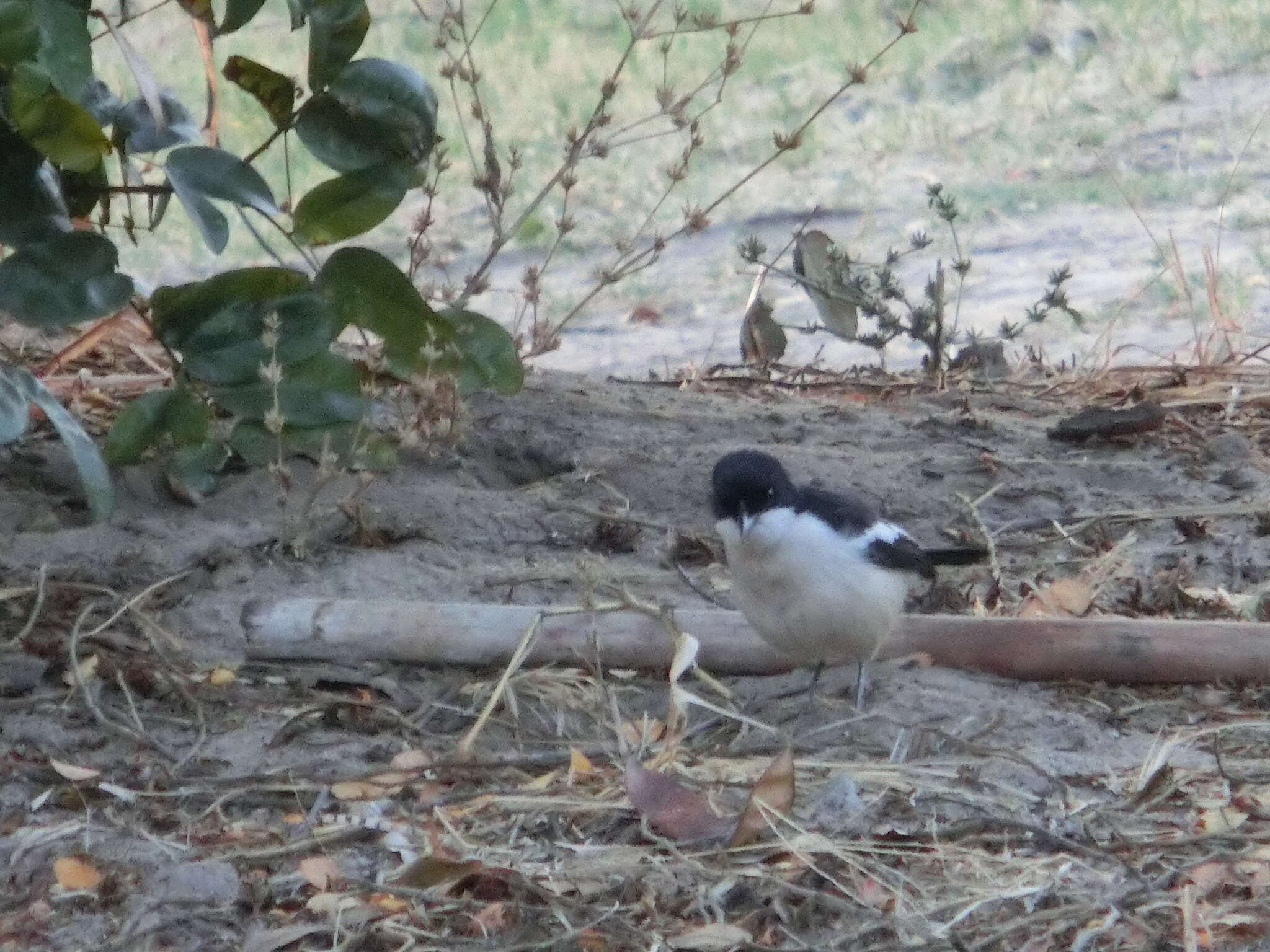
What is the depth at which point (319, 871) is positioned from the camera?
299cm

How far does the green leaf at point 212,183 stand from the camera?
12.5 feet

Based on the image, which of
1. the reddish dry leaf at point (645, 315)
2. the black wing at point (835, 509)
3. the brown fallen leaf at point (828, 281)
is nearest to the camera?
the black wing at point (835, 509)

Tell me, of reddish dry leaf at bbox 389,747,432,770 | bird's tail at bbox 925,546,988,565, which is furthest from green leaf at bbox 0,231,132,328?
bird's tail at bbox 925,546,988,565

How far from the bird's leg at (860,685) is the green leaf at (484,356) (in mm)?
1235

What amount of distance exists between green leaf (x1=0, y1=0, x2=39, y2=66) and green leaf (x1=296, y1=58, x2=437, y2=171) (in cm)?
77

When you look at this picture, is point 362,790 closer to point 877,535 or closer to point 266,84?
point 877,535

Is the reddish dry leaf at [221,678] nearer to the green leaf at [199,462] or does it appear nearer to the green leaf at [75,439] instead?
the green leaf at [75,439]

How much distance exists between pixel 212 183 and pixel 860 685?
1721mm

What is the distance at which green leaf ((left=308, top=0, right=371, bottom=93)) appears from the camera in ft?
13.2

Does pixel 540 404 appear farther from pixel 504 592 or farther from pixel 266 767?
pixel 266 767

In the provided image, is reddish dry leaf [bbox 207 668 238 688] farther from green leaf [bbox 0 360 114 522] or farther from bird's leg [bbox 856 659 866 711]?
bird's leg [bbox 856 659 866 711]

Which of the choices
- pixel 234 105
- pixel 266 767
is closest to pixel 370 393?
pixel 266 767

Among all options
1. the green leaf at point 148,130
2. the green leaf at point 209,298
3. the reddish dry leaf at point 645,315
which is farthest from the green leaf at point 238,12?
the reddish dry leaf at point 645,315

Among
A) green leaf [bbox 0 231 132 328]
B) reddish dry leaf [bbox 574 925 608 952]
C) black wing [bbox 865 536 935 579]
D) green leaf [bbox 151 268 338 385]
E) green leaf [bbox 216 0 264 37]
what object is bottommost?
reddish dry leaf [bbox 574 925 608 952]
